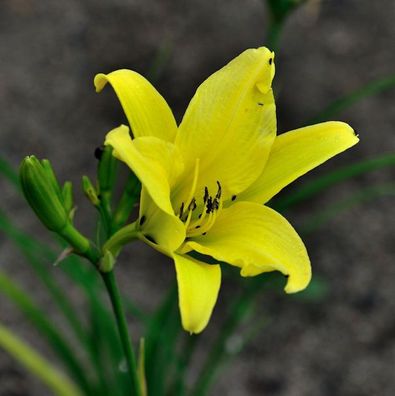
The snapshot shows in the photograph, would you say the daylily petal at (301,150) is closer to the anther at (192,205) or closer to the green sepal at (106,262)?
the anther at (192,205)

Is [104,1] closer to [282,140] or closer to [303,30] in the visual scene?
[303,30]

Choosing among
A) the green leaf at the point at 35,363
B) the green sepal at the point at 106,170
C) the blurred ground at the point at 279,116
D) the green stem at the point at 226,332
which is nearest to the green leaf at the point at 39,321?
the green leaf at the point at 35,363

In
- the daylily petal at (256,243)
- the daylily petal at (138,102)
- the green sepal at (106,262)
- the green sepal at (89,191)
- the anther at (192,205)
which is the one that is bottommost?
the daylily petal at (256,243)

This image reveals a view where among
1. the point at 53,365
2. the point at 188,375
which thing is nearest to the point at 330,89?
the point at 188,375

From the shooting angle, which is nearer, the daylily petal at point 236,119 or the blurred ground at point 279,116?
the daylily petal at point 236,119

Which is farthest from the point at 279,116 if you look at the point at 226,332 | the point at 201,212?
the point at 201,212

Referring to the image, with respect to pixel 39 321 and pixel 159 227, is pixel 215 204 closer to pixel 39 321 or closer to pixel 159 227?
pixel 159 227

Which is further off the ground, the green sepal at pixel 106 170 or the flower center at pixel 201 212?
the green sepal at pixel 106 170

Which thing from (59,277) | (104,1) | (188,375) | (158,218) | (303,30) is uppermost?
(158,218)

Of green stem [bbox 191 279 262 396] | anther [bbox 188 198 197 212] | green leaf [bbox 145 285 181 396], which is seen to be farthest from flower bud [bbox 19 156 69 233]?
green stem [bbox 191 279 262 396]
